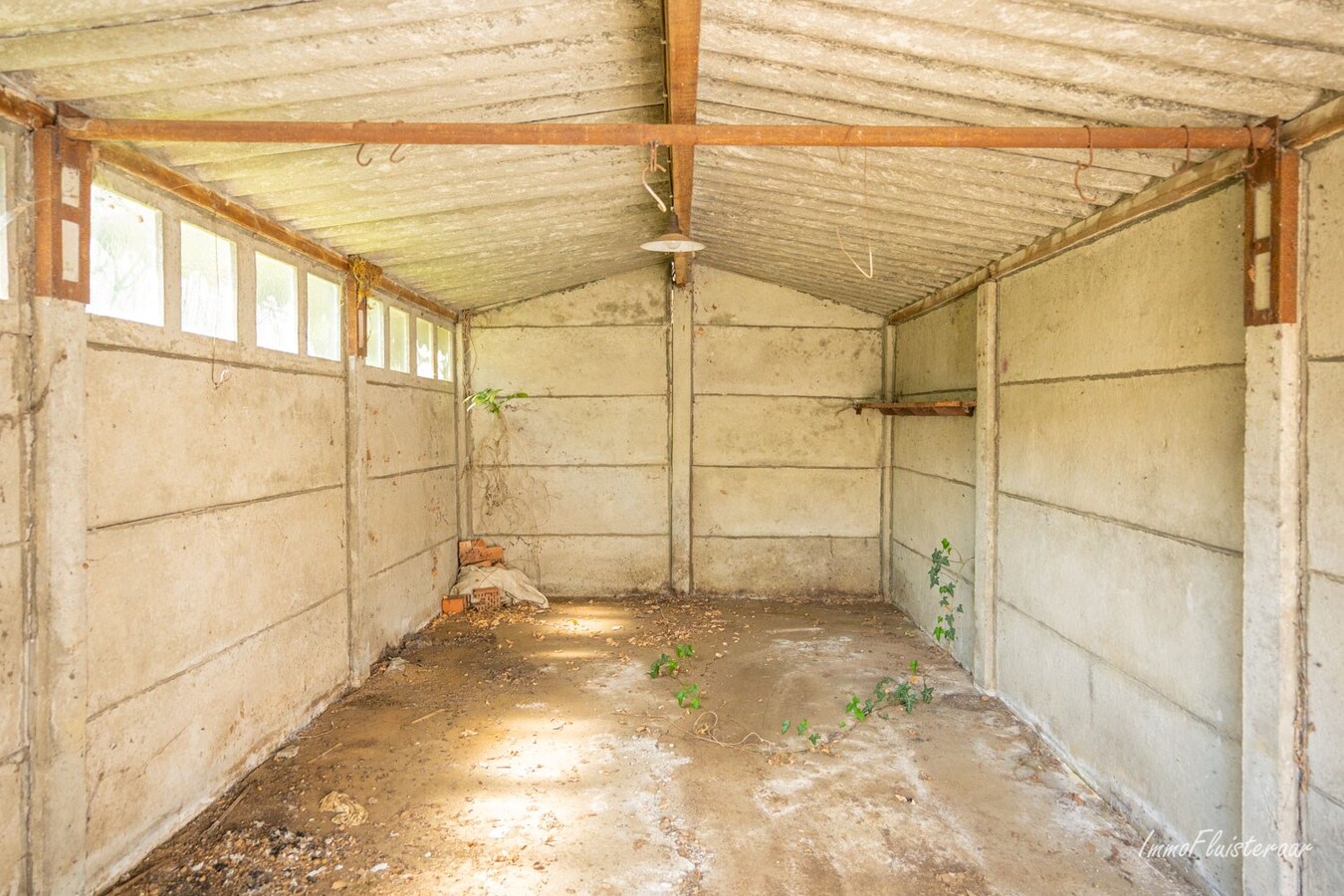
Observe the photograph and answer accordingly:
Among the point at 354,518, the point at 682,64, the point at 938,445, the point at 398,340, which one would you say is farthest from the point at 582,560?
the point at 682,64

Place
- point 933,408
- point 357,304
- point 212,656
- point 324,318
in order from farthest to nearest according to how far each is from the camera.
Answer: point 933,408 → point 357,304 → point 324,318 → point 212,656

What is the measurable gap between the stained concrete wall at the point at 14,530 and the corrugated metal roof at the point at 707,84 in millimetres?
551

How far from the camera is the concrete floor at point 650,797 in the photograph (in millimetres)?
3125

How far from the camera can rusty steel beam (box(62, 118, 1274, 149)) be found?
2727 mm

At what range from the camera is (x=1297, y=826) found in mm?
2576

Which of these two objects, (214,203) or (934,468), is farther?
(934,468)

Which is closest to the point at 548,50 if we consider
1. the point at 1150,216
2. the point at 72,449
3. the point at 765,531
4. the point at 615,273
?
the point at 72,449

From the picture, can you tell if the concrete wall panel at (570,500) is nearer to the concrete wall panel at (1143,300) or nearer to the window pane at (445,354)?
the window pane at (445,354)

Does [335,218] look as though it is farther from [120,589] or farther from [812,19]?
[812,19]

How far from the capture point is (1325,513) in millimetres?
2488

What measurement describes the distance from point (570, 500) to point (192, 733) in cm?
482

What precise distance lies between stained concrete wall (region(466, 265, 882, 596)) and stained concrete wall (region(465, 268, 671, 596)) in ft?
0.05

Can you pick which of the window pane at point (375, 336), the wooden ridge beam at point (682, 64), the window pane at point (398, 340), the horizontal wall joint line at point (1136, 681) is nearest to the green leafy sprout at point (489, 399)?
the window pane at point (398, 340)

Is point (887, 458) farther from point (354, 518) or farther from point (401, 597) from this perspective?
point (354, 518)
